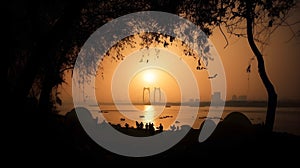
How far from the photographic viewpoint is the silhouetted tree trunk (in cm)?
1605

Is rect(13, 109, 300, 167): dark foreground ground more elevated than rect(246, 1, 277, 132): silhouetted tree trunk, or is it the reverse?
A: rect(246, 1, 277, 132): silhouetted tree trunk

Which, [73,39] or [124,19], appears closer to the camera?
[124,19]

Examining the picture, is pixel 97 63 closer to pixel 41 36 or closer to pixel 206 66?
pixel 206 66

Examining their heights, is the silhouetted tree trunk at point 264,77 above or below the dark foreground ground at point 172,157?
above

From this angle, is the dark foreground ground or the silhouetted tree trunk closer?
the dark foreground ground

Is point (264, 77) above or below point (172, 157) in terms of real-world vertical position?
above

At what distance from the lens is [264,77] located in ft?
54.3

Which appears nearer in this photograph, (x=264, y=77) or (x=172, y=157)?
(x=264, y=77)

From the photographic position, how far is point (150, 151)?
2047 centimetres

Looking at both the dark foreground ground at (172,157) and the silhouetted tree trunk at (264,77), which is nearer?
the dark foreground ground at (172,157)

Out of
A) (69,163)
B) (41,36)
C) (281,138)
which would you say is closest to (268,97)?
(281,138)

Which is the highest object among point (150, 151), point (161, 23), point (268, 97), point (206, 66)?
point (161, 23)

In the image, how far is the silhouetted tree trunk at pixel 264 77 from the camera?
16.0 meters

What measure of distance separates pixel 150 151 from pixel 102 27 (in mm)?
6717
